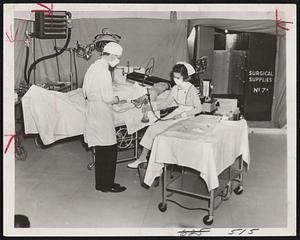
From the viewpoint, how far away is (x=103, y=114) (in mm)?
3963

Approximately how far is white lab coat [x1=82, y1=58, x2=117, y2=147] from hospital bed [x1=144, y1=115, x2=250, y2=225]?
0.72 meters

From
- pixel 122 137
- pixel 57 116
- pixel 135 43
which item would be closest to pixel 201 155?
pixel 122 137

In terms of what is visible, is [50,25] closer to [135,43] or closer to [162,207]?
[135,43]

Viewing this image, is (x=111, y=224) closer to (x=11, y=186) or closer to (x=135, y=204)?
(x=135, y=204)

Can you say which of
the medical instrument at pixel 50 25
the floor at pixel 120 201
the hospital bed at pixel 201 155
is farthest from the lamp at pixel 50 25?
the hospital bed at pixel 201 155

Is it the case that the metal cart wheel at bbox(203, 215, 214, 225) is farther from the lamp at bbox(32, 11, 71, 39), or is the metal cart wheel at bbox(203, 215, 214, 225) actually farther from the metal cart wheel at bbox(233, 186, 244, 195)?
the lamp at bbox(32, 11, 71, 39)

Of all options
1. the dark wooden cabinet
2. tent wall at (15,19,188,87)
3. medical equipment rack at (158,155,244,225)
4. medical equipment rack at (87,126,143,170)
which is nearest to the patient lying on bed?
medical equipment rack at (87,126,143,170)

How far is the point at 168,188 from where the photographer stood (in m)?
3.63

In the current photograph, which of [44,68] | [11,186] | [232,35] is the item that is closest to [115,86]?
[44,68]

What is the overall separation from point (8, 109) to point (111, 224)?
136cm

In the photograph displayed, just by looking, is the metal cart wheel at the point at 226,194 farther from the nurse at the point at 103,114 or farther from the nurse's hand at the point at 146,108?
the nurse's hand at the point at 146,108

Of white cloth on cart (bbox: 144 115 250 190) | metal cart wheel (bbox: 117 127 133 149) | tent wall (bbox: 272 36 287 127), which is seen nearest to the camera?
white cloth on cart (bbox: 144 115 250 190)

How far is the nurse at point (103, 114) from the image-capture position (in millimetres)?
3871

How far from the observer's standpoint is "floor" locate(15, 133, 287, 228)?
3.56m
